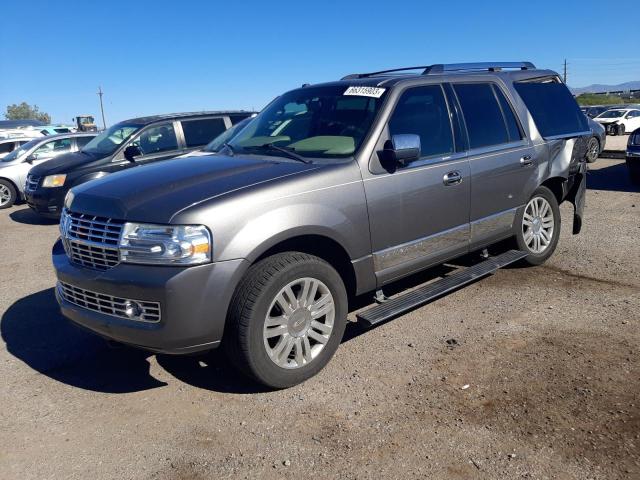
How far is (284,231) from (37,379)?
6.94 ft

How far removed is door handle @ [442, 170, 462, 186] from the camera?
4.32m

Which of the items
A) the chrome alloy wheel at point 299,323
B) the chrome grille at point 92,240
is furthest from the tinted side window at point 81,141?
the chrome alloy wheel at point 299,323

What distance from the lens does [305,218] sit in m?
3.41

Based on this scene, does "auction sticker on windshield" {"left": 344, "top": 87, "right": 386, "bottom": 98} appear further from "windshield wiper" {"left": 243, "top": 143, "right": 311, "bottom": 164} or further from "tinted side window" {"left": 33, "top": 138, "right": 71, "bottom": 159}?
"tinted side window" {"left": 33, "top": 138, "right": 71, "bottom": 159}

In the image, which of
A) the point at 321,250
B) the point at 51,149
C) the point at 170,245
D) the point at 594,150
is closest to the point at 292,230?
the point at 321,250

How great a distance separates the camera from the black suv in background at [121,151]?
368 inches

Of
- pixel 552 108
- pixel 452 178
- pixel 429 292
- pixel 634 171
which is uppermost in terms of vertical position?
pixel 552 108

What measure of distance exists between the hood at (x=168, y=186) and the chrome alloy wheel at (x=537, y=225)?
2794mm

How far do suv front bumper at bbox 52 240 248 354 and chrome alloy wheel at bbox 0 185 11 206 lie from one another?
1081 centimetres

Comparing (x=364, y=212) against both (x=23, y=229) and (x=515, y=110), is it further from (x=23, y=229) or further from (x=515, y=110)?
(x=23, y=229)

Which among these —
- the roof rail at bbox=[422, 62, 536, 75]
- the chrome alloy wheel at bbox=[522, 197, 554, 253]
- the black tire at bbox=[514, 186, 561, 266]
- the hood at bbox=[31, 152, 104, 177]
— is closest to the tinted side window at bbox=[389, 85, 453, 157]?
the roof rail at bbox=[422, 62, 536, 75]

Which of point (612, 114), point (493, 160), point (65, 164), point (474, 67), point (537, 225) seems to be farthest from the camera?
point (612, 114)

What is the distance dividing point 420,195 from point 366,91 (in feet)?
3.01

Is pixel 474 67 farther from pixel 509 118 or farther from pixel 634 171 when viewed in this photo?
pixel 634 171
